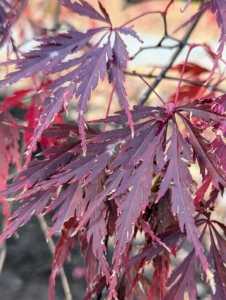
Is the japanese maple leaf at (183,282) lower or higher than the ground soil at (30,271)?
lower

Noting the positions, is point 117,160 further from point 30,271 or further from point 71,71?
point 30,271

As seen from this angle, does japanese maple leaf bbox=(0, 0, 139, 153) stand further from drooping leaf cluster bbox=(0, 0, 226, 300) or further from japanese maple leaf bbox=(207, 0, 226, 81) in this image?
japanese maple leaf bbox=(207, 0, 226, 81)

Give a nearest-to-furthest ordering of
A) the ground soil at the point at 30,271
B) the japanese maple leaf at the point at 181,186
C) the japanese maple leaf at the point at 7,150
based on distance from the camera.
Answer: the japanese maple leaf at the point at 181,186
the japanese maple leaf at the point at 7,150
the ground soil at the point at 30,271

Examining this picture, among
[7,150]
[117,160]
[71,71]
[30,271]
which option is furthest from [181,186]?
[30,271]

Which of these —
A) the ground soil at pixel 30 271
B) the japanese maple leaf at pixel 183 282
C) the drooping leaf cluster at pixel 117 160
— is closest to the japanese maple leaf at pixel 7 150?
the drooping leaf cluster at pixel 117 160

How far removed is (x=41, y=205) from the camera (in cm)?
50

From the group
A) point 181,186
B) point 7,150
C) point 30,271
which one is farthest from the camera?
point 30,271

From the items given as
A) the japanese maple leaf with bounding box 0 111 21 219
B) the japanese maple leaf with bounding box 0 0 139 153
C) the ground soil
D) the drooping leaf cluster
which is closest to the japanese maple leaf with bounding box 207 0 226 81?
the drooping leaf cluster

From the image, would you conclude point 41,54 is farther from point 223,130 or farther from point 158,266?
point 158,266

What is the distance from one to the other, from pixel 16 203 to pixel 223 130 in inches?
59.9

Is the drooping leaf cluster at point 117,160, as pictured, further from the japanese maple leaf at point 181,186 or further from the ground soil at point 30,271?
the ground soil at point 30,271

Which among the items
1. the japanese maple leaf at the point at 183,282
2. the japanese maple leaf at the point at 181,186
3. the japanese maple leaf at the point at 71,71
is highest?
the japanese maple leaf at the point at 71,71

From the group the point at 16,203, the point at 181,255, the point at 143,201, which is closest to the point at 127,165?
the point at 143,201

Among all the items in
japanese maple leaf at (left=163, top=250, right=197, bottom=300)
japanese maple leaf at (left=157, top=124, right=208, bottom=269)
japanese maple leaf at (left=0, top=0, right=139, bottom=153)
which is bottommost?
japanese maple leaf at (left=163, top=250, right=197, bottom=300)
